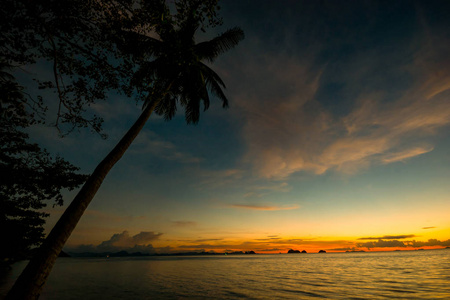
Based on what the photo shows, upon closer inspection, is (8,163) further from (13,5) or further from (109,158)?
(13,5)

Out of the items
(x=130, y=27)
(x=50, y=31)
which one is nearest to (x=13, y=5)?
(x=50, y=31)

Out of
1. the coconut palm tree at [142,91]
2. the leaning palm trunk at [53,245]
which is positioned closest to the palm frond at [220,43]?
the coconut palm tree at [142,91]

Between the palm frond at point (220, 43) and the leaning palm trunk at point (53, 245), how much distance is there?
11.0m

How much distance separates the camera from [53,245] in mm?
4941

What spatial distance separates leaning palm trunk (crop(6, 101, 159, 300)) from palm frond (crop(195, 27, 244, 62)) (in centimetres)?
1096

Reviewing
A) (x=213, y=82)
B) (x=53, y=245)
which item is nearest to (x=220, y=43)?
(x=213, y=82)

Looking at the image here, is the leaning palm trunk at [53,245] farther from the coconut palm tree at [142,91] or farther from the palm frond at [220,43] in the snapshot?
the palm frond at [220,43]

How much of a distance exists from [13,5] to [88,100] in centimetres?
293

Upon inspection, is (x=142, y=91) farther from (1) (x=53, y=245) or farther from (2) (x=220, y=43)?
(2) (x=220, y=43)

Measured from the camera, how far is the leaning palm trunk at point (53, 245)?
4328mm

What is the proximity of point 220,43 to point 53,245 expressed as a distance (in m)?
14.6

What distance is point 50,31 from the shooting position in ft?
18.5

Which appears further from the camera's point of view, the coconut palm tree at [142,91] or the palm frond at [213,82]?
the palm frond at [213,82]

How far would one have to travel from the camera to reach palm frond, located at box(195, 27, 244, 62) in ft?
48.0
